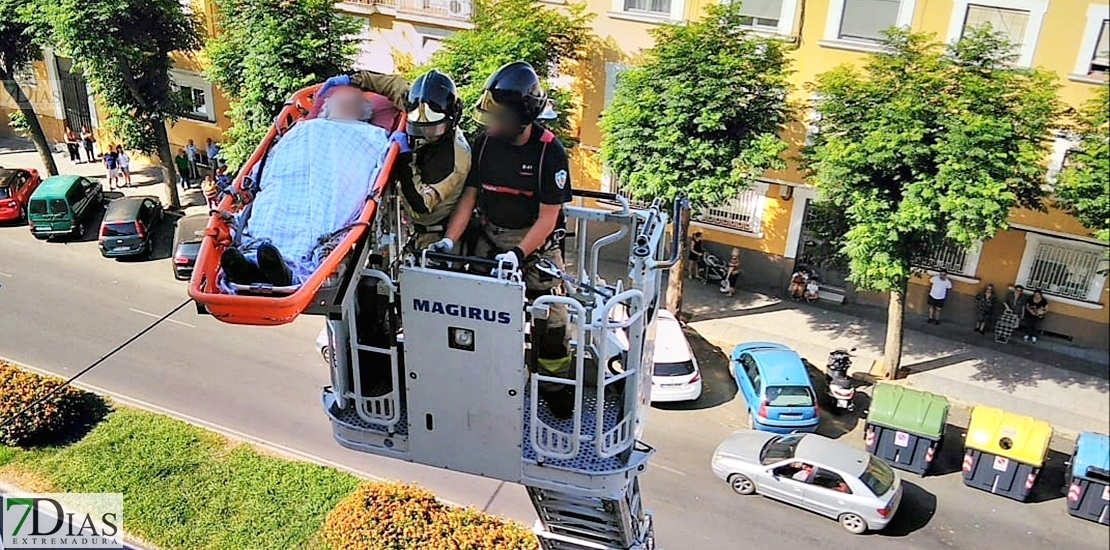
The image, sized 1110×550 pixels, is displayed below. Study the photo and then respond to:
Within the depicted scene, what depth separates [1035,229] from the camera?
7008 millimetres

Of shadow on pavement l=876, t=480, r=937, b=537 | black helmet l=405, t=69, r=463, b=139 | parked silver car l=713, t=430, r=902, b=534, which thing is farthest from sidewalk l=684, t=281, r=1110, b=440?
black helmet l=405, t=69, r=463, b=139

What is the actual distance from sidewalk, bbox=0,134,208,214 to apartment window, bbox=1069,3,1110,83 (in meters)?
7.69

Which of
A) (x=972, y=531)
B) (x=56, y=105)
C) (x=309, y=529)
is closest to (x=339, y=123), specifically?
(x=309, y=529)

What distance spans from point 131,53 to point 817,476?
7890 mm

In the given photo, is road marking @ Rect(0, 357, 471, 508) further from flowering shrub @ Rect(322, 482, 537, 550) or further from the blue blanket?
the blue blanket

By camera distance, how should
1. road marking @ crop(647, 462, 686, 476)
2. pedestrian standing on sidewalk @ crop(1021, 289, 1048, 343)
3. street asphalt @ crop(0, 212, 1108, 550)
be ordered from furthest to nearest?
road marking @ crop(647, 462, 686, 476) < street asphalt @ crop(0, 212, 1108, 550) < pedestrian standing on sidewalk @ crop(1021, 289, 1048, 343)

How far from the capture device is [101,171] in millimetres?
10062

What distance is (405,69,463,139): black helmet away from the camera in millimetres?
3316

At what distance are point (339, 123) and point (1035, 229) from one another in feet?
18.6

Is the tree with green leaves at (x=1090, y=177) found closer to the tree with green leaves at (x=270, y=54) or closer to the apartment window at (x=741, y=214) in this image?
the apartment window at (x=741, y=214)

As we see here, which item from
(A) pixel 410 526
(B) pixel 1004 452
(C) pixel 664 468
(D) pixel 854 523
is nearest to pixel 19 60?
(A) pixel 410 526

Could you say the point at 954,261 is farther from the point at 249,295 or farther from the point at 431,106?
the point at 249,295

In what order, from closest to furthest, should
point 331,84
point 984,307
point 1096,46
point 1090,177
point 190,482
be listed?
point 331,84 < point 1096,46 < point 1090,177 < point 190,482 < point 984,307

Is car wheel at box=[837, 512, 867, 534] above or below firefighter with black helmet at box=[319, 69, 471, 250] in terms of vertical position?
below
